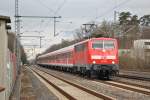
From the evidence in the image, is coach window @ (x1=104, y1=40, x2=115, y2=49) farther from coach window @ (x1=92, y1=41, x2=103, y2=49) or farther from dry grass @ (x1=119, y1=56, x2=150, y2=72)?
dry grass @ (x1=119, y1=56, x2=150, y2=72)

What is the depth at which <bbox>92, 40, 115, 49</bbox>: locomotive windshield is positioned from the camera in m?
33.7

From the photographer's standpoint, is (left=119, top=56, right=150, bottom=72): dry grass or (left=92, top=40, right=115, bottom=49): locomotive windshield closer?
(left=92, top=40, right=115, bottom=49): locomotive windshield

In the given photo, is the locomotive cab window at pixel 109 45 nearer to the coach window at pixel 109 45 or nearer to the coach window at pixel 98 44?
the coach window at pixel 109 45

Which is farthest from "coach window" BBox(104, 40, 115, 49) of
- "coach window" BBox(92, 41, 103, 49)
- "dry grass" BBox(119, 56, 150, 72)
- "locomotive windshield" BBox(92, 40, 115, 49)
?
"dry grass" BBox(119, 56, 150, 72)

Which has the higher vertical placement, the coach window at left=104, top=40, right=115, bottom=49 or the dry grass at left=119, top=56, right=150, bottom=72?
the coach window at left=104, top=40, right=115, bottom=49

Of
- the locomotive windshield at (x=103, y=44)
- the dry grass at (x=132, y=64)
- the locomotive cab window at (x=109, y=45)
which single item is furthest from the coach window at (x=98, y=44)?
the dry grass at (x=132, y=64)

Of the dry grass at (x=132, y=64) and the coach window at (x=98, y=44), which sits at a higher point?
the coach window at (x=98, y=44)

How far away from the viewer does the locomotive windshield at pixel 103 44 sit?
111ft

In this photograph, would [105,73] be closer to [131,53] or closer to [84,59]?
[84,59]

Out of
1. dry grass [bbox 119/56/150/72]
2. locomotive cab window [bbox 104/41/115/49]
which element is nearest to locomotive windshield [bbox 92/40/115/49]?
locomotive cab window [bbox 104/41/115/49]

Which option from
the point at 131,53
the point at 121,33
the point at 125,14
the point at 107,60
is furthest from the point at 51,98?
the point at 125,14

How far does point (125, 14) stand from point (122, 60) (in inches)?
2226

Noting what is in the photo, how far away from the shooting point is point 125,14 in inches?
4926

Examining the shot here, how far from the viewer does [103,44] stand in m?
33.8
